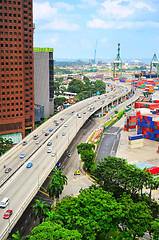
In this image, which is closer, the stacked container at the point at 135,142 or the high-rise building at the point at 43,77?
the stacked container at the point at 135,142

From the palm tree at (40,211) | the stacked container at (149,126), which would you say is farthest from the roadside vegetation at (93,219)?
the stacked container at (149,126)

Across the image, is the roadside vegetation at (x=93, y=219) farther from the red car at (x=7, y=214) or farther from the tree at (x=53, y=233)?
the red car at (x=7, y=214)

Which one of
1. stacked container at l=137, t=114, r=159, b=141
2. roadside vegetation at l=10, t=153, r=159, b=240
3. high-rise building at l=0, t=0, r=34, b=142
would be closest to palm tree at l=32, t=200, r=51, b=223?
roadside vegetation at l=10, t=153, r=159, b=240

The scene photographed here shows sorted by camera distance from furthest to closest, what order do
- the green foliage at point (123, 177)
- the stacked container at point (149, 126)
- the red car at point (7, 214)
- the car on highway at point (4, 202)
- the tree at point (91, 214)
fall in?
1. the stacked container at point (149, 126)
2. the green foliage at point (123, 177)
3. the car on highway at point (4, 202)
4. the red car at point (7, 214)
5. the tree at point (91, 214)

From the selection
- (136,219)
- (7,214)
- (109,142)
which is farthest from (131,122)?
(7,214)

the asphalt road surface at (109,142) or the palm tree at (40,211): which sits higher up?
the palm tree at (40,211)

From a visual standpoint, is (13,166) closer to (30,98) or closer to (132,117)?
(30,98)
